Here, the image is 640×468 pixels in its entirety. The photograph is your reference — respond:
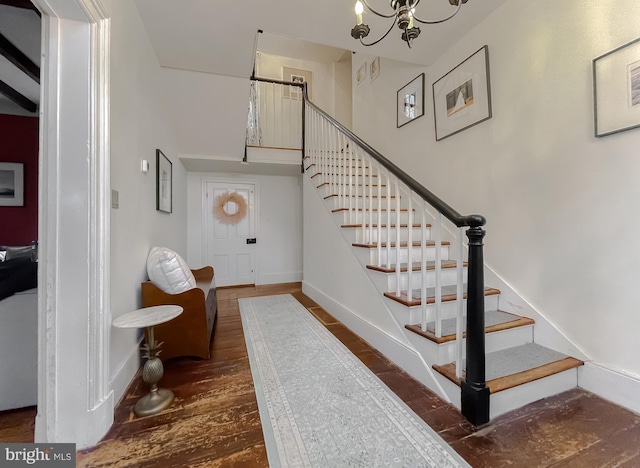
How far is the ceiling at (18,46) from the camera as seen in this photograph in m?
1.53

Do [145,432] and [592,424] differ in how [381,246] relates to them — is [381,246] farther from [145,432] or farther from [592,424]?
[145,432]

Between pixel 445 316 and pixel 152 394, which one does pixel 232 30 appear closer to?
pixel 152 394

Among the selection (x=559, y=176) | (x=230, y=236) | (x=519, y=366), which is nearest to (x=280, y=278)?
(x=230, y=236)

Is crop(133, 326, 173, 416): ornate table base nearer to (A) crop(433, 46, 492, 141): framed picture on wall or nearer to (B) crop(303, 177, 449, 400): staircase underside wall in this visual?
(B) crop(303, 177, 449, 400): staircase underside wall

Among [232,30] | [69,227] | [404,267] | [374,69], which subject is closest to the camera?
[69,227]

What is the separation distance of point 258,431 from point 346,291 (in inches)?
64.3

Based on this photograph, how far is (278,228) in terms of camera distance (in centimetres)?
509

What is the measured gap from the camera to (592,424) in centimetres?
135

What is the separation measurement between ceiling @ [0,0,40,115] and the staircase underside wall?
268cm

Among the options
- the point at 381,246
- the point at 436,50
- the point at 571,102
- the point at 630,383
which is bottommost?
the point at 630,383

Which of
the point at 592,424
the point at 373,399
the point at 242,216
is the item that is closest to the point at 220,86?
the point at 242,216

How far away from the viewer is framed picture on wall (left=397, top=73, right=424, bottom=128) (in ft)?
9.71

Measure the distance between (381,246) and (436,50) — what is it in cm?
208

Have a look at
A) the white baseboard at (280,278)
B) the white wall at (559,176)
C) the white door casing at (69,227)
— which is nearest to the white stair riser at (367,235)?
the white wall at (559,176)
